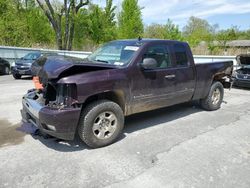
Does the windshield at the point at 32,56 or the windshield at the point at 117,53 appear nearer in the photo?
the windshield at the point at 117,53

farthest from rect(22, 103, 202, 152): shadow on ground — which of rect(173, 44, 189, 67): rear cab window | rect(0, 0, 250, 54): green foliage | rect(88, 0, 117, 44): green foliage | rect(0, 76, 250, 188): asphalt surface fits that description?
rect(88, 0, 117, 44): green foliage

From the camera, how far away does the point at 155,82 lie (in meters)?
5.00

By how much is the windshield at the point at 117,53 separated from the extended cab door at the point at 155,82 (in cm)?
24

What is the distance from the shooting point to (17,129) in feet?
16.8

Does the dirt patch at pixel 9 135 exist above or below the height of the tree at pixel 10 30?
below

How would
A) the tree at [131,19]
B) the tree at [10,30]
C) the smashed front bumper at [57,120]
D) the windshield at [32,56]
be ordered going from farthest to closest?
the tree at [131,19] < the tree at [10,30] < the windshield at [32,56] < the smashed front bumper at [57,120]

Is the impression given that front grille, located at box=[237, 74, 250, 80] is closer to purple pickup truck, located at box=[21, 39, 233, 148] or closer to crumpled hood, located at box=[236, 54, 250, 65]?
crumpled hood, located at box=[236, 54, 250, 65]

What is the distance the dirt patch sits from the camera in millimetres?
4451

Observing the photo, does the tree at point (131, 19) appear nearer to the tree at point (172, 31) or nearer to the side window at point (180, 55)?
the tree at point (172, 31)

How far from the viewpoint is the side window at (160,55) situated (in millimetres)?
5059

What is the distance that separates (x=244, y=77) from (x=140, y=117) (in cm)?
632

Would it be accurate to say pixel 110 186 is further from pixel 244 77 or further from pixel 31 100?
pixel 244 77

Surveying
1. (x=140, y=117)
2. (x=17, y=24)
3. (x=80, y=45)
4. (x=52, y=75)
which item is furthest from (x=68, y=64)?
(x=80, y=45)

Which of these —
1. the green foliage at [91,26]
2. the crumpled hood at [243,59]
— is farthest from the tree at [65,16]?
the crumpled hood at [243,59]
